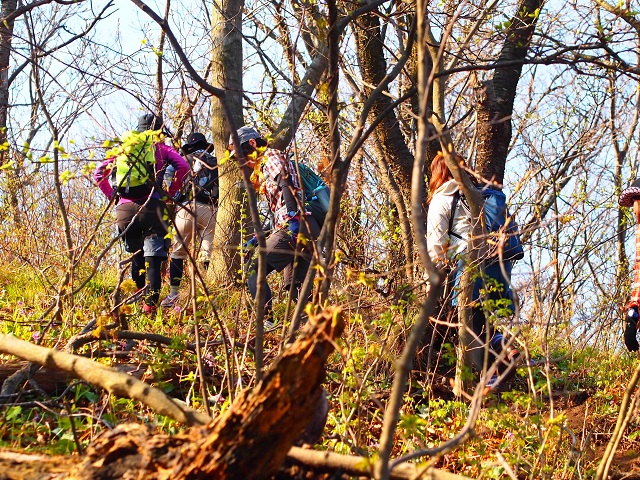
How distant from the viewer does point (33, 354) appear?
2.75m

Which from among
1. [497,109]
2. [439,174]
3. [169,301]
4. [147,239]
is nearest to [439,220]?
[439,174]

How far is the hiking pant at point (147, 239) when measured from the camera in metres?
5.95

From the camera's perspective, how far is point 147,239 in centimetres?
625

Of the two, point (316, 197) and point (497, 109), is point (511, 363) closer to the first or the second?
point (497, 109)

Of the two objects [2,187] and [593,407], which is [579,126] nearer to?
[593,407]

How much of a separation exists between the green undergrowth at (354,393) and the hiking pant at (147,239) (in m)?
0.32

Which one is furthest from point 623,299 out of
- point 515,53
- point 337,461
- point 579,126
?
point 337,461

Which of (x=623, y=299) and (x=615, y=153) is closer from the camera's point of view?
(x=623, y=299)

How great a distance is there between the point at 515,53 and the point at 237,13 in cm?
292

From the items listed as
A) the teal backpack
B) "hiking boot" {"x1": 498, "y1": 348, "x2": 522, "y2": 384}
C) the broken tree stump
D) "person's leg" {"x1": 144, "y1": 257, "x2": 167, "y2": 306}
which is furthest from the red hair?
the broken tree stump

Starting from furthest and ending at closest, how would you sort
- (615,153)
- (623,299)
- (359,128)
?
(615,153)
(623,299)
(359,128)

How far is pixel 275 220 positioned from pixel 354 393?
226 centimetres

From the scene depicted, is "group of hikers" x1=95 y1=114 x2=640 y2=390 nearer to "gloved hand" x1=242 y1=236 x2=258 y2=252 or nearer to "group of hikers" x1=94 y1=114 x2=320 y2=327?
"group of hikers" x1=94 y1=114 x2=320 y2=327

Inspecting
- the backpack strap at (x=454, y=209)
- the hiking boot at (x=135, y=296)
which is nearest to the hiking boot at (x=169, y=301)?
the hiking boot at (x=135, y=296)
